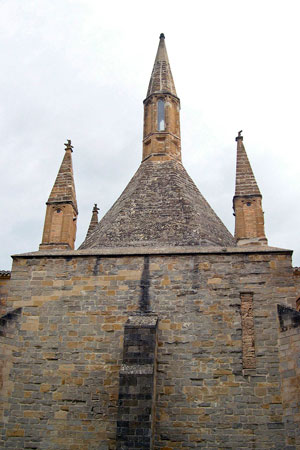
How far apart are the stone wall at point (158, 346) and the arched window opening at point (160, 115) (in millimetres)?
7624

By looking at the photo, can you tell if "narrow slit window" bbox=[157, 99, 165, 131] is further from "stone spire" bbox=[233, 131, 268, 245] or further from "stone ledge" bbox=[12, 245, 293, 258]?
"stone ledge" bbox=[12, 245, 293, 258]

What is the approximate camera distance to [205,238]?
13766mm

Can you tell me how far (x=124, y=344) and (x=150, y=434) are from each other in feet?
6.38

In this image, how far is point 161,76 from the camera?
20.4 metres

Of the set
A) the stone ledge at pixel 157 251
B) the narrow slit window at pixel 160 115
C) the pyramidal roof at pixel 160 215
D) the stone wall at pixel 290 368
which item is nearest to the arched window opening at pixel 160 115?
the narrow slit window at pixel 160 115

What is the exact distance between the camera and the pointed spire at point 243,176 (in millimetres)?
15391

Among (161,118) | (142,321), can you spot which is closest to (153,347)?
(142,321)

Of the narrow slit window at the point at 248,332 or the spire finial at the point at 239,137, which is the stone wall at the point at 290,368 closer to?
the narrow slit window at the point at 248,332

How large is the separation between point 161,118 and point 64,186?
5501 mm

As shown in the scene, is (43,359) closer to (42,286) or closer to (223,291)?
(42,286)

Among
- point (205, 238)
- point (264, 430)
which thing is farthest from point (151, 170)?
point (264, 430)

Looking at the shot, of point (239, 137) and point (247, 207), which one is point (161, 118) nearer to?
point (239, 137)

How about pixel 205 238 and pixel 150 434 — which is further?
pixel 205 238

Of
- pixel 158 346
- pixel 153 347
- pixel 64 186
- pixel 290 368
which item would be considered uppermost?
pixel 64 186
